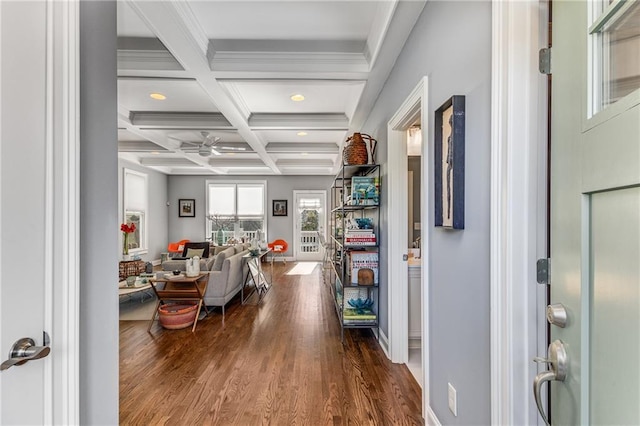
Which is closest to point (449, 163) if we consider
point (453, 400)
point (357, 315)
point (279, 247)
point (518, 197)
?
point (518, 197)

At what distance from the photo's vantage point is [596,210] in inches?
29.4

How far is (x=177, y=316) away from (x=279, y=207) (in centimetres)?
589

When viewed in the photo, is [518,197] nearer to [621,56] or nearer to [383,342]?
[621,56]

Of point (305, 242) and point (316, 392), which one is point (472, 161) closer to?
point (316, 392)

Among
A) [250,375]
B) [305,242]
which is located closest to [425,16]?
[250,375]

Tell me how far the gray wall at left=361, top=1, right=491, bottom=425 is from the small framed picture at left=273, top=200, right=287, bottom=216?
24.6 feet

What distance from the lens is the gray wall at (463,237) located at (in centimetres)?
129

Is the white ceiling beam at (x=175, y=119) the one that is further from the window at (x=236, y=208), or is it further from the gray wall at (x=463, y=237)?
the window at (x=236, y=208)

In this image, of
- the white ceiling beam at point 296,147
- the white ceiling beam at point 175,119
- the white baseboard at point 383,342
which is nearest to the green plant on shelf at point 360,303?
the white baseboard at point 383,342

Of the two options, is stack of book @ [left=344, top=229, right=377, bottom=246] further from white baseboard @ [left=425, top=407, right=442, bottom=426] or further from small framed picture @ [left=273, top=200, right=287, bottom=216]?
small framed picture @ [left=273, top=200, right=287, bottom=216]

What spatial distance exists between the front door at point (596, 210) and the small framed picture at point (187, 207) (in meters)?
9.52

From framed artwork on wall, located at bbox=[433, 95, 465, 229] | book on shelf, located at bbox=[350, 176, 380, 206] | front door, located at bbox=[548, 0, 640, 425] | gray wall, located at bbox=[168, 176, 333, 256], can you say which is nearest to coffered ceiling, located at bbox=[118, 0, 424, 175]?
framed artwork on wall, located at bbox=[433, 95, 465, 229]

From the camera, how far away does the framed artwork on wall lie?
4.74 ft

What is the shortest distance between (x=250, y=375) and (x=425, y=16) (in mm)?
2918
